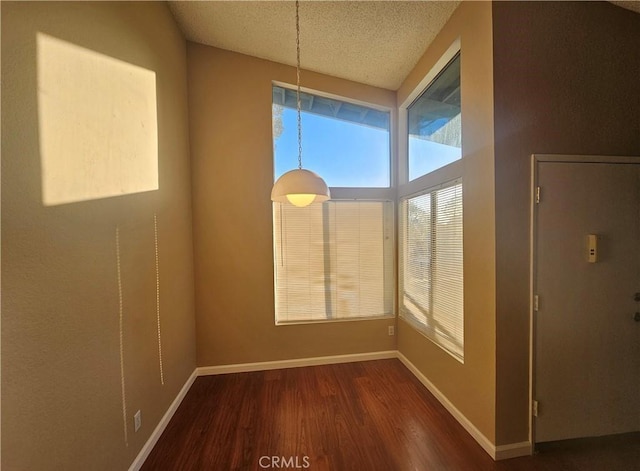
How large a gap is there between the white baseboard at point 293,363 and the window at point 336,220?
0.48m

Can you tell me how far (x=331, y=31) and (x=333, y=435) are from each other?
3558 mm

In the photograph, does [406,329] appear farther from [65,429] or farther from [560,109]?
[65,429]

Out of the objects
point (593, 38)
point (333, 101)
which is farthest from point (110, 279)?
point (593, 38)

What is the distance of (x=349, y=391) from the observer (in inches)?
101

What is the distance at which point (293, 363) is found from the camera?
121 inches

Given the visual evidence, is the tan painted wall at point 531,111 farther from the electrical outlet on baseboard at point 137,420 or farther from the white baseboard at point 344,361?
the electrical outlet on baseboard at point 137,420

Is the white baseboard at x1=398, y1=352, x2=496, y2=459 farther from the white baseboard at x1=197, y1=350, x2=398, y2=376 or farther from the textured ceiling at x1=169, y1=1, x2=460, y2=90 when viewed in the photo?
the textured ceiling at x1=169, y1=1, x2=460, y2=90

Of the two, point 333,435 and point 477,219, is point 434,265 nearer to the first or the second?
point 477,219

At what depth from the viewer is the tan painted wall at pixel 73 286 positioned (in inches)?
39.1

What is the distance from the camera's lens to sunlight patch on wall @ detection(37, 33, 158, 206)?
1.15 meters

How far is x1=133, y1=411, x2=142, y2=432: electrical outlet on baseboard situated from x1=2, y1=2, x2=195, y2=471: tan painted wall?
44mm

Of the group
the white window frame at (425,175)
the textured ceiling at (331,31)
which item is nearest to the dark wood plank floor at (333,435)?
the white window frame at (425,175)

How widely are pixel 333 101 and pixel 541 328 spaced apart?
10.2ft

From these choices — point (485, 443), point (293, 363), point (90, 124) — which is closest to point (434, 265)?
point (485, 443)
